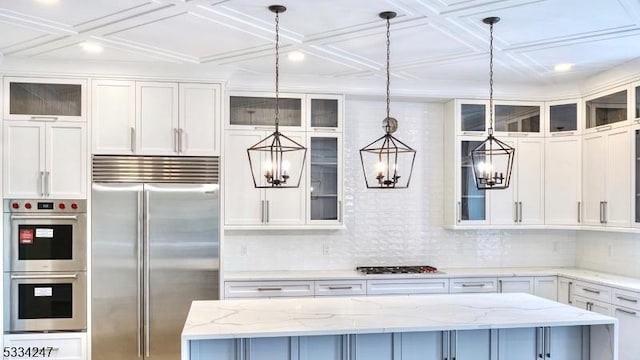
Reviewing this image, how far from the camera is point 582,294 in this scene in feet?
15.3

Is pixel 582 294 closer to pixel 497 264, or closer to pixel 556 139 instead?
pixel 497 264

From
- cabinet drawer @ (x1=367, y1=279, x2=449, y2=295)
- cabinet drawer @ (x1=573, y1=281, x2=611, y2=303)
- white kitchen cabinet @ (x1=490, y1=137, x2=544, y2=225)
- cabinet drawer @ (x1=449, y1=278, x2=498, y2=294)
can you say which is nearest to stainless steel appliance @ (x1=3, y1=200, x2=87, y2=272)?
cabinet drawer @ (x1=367, y1=279, x2=449, y2=295)

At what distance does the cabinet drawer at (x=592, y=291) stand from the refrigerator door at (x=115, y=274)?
13.0 feet

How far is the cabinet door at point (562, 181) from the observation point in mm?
5098

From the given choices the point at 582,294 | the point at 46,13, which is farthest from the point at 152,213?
the point at 582,294

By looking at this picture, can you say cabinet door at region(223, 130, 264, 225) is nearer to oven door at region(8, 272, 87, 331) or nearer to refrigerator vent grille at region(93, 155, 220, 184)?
refrigerator vent grille at region(93, 155, 220, 184)

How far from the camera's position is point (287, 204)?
4.88 meters

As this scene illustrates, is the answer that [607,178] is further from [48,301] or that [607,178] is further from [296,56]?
[48,301]

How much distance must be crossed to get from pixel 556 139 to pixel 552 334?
8.66ft

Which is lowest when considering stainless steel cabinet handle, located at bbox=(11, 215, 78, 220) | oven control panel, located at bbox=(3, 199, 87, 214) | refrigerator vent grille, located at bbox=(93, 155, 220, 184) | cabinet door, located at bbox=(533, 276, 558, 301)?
cabinet door, located at bbox=(533, 276, 558, 301)

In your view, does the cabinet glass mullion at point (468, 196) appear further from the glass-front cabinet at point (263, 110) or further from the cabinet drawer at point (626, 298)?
the glass-front cabinet at point (263, 110)

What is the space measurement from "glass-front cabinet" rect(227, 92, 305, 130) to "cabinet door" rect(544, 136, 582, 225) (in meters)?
2.57

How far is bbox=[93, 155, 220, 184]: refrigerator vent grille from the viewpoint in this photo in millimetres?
4328

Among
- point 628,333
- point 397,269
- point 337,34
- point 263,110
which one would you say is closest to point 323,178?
point 263,110
